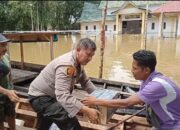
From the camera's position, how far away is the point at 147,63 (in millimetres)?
2424

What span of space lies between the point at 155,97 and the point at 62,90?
2.77 feet

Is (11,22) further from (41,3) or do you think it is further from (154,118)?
(154,118)

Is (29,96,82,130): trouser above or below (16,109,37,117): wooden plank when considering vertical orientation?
above

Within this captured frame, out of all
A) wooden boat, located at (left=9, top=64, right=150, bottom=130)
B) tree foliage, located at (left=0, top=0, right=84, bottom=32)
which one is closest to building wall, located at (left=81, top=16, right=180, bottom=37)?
tree foliage, located at (left=0, top=0, right=84, bottom=32)

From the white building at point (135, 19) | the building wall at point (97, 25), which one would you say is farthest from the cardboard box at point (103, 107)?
the building wall at point (97, 25)

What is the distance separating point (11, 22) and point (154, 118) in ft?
116

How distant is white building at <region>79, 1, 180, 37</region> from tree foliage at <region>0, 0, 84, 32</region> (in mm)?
2521

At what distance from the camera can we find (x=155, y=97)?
231 cm

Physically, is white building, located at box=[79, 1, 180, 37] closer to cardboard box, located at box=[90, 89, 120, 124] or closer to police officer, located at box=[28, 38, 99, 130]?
cardboard box, located at box=[90, 89, 120, 124]

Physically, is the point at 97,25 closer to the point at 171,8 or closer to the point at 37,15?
the point at 37,15

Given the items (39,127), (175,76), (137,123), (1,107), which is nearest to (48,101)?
(39,127)

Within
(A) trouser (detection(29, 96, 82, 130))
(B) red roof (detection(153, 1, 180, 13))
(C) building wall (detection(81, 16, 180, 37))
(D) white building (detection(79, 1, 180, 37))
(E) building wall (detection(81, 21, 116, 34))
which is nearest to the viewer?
(A) trouser (detection(29, 96, 82, 130))

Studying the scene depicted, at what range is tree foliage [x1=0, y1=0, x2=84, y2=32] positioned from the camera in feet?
115

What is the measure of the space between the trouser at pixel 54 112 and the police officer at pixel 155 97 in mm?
308
